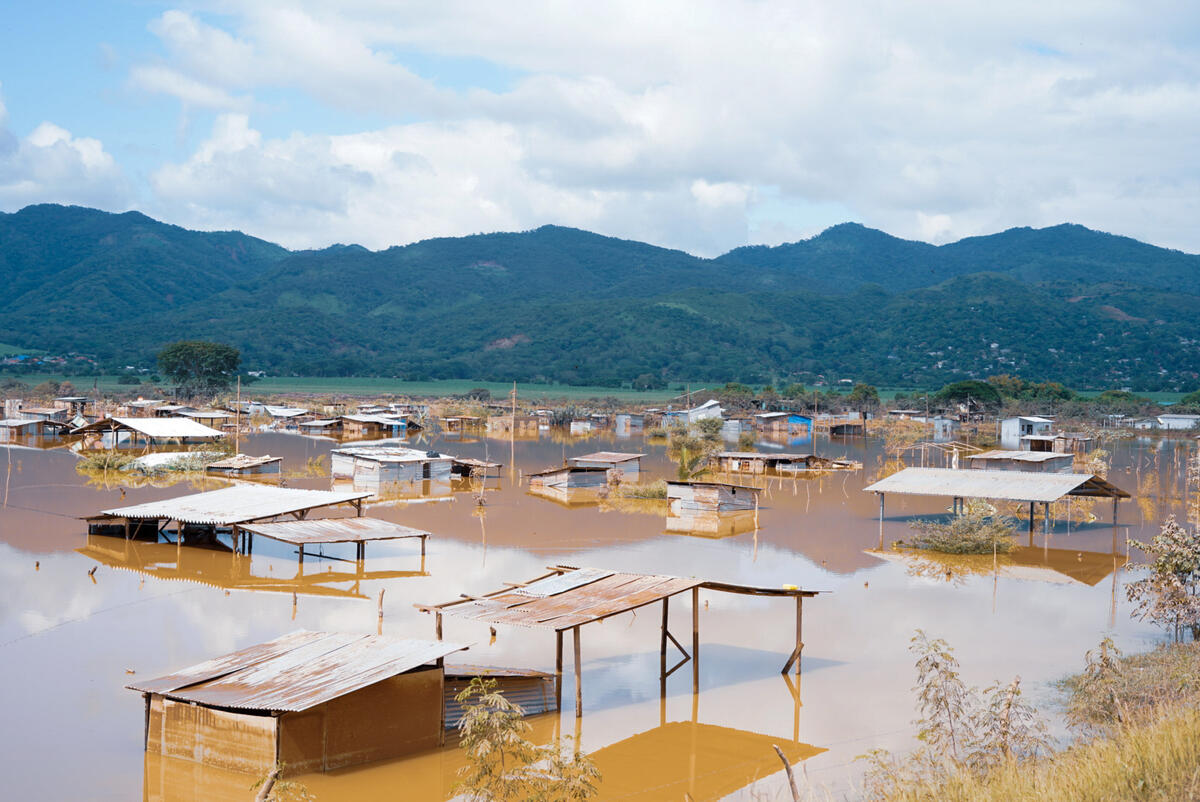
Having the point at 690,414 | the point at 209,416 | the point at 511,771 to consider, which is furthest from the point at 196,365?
the point at 511,771

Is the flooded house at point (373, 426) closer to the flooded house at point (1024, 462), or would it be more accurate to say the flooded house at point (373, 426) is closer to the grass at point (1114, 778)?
the flooded house at point (1024, 462)

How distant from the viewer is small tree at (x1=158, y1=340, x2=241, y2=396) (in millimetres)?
74050

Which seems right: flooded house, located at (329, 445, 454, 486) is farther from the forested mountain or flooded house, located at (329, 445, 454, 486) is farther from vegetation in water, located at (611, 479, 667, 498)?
the forested mountain

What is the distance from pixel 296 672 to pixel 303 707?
1128 millimetres

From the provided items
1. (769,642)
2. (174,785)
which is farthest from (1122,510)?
(174,785)

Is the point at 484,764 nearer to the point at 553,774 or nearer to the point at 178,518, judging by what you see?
the point at 553,774

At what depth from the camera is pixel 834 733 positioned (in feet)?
39.2

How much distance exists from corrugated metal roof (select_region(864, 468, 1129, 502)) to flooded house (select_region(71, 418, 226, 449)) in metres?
26.9

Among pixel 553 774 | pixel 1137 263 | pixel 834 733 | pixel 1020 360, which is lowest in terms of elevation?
pixel 834 733

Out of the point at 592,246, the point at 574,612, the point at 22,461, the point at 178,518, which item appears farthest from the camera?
the point at 592,246

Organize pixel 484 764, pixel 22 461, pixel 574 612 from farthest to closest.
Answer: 1. pixel 22 461
2. pixel 574 612
3. pixel 484 764

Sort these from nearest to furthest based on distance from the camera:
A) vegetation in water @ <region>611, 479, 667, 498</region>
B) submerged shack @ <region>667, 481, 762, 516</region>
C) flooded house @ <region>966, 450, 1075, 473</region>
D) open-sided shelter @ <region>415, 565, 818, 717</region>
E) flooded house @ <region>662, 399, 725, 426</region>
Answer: open-sided shelter @ <region>415, 565, 818, 717</region>, submerged shack @ <region>667, 481, 762, 516</region>, vegetation in water @ <region>611, 479, 667, 498</region>, flooded house @ <region>966, 450, 1075, 473</region>, flooded house @ <region>662, 399, 725, 426</region>

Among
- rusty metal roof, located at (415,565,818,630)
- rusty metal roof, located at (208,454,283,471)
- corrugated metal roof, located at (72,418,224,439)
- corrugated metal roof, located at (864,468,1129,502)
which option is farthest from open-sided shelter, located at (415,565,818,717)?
corrugated metal roof, located at (72,418,224,439)

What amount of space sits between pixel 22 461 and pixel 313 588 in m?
24.0
